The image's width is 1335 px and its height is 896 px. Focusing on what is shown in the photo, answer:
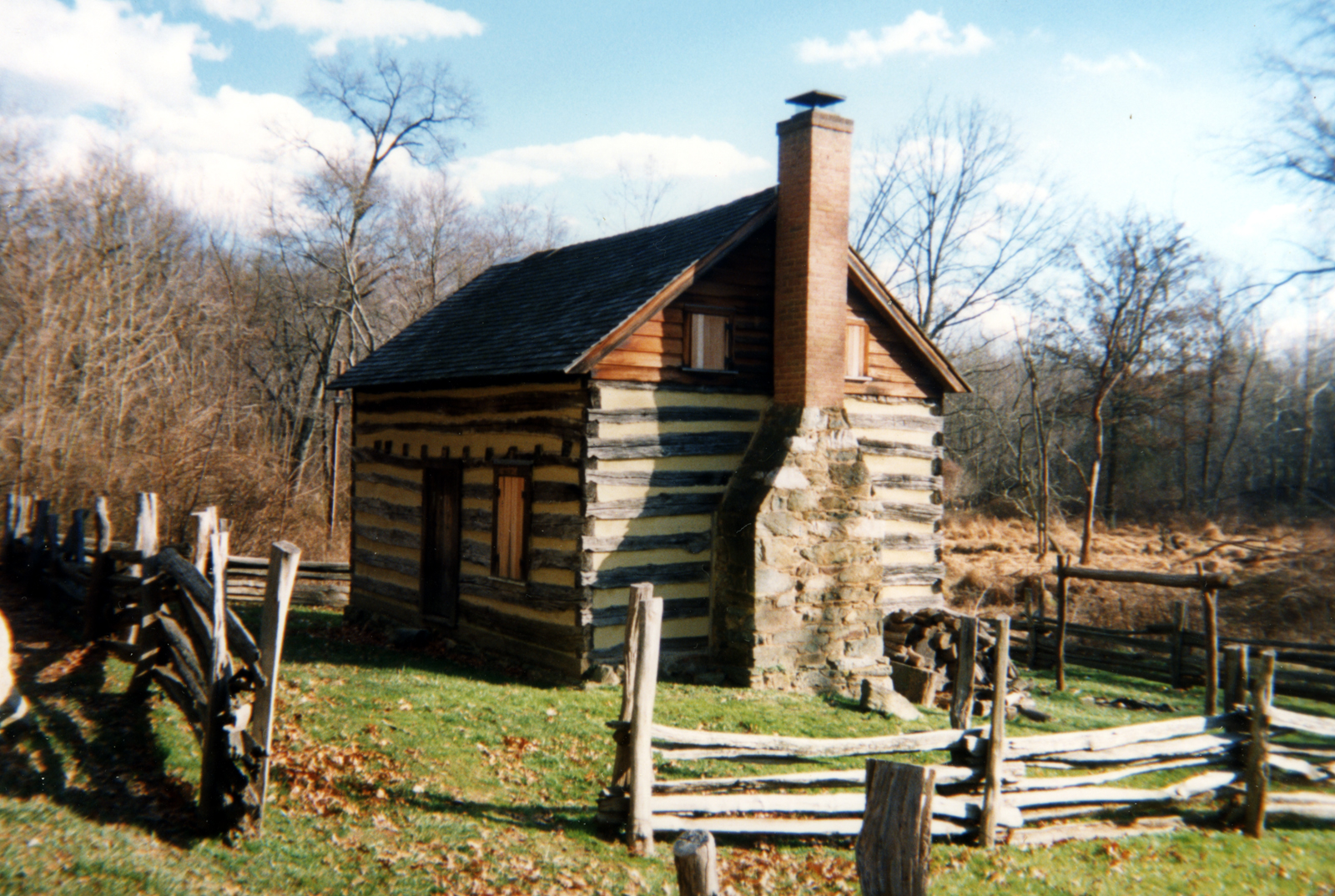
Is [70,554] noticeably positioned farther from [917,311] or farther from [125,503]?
[917,311]

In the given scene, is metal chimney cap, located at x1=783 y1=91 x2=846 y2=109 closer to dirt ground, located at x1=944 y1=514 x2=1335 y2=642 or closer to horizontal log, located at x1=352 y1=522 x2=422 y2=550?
horizontal log, located at x1=352 y1=522 x2=422 y2=550

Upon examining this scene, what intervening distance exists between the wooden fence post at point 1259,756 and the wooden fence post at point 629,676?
20.4 feet

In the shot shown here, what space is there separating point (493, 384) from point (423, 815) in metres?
6.99

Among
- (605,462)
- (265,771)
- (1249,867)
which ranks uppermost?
(605,462)

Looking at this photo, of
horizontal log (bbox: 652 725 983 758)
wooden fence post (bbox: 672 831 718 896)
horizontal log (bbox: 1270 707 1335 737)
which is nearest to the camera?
wooden fence post (bbox: 672 831 718 896)

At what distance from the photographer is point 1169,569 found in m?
25.1

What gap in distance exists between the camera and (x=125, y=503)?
677 inches

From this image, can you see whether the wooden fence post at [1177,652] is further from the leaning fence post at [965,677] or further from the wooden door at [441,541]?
the wooden door at [441,541]

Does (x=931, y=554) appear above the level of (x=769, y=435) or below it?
below

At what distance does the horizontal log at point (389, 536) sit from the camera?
1418 cm

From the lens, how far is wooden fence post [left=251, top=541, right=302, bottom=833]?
6.16 meters

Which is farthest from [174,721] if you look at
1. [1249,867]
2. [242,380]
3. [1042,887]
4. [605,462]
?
[242,380]

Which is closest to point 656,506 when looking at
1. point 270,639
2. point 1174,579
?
point 270,639

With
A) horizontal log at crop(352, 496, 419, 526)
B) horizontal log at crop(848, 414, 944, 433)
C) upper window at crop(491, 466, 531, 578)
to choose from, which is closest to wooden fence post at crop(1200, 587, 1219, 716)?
horizontal log at crop(848, 414, 944, 433)
